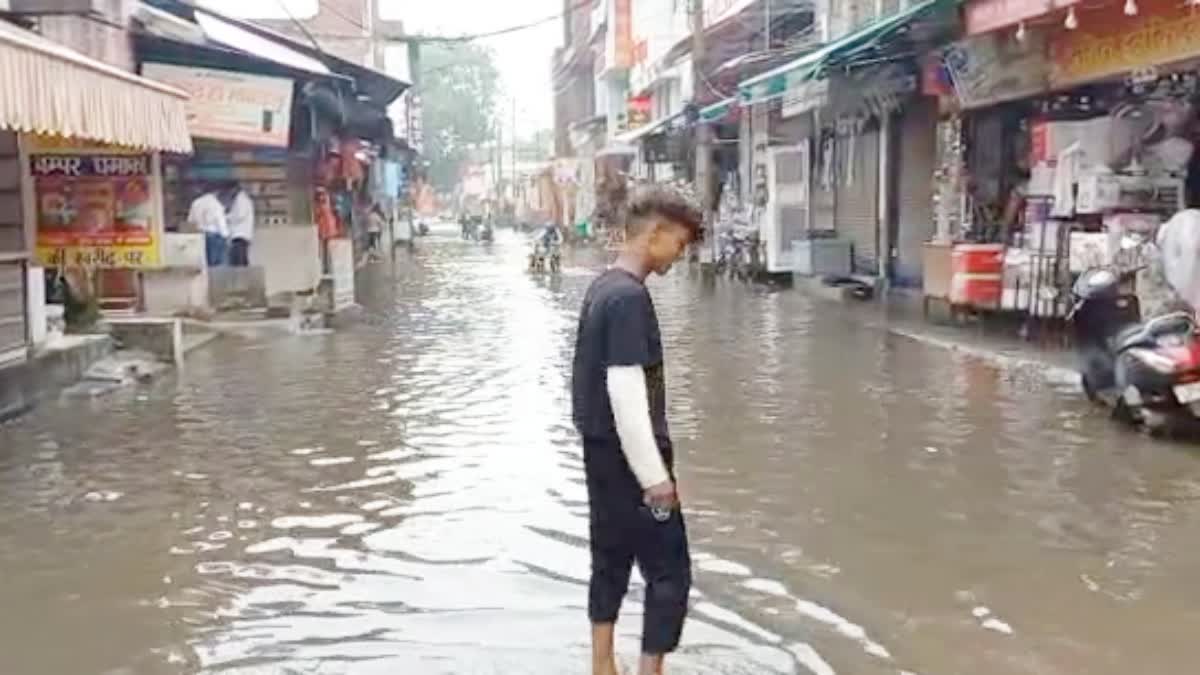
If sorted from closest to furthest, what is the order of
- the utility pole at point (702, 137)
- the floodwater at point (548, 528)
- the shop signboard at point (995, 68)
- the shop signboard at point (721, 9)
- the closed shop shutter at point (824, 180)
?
1. the floodwater at point (548, 528)
2. the shop signboard at point (995, 68)
3. the closed shop shutter at point (824, 180)
4. the shop signboard at point (721, 9)
5. the utility pole at point (702, 137)

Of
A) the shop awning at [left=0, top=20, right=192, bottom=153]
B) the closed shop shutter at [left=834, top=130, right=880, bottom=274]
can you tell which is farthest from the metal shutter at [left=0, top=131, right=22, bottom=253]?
the closed shop shutter at [left=834, top=130, right=880, bottom=274]

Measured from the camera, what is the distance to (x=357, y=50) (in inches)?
1983

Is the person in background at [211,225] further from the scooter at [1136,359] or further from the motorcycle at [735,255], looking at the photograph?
the scooter at [1136,359]

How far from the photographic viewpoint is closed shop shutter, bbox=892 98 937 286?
1912 centimetres

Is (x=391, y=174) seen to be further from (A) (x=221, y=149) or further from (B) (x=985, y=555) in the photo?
(B) (x=985, y=555)

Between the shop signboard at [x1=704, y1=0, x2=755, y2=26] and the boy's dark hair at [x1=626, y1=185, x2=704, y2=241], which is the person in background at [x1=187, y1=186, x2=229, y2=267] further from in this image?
the boy's dark hair at [x1=626, y1=185, x2=704, y2=241]

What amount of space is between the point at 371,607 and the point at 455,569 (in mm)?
615

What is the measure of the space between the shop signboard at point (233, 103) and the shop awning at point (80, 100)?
5.72 meters

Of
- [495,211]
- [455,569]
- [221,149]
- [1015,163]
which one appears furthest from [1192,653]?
[495,211]

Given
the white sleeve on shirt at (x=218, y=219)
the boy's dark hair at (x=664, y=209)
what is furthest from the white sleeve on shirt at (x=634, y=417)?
the white sleeve on shirt at (x=218, y=219)

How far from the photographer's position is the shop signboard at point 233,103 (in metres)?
17.0

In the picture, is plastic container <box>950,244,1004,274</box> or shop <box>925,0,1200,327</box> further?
plastic container <box>950,244,1004,274</box>

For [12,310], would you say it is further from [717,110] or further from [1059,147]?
[717,110]

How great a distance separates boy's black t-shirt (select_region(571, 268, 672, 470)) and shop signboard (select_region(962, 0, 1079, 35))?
820 cm
